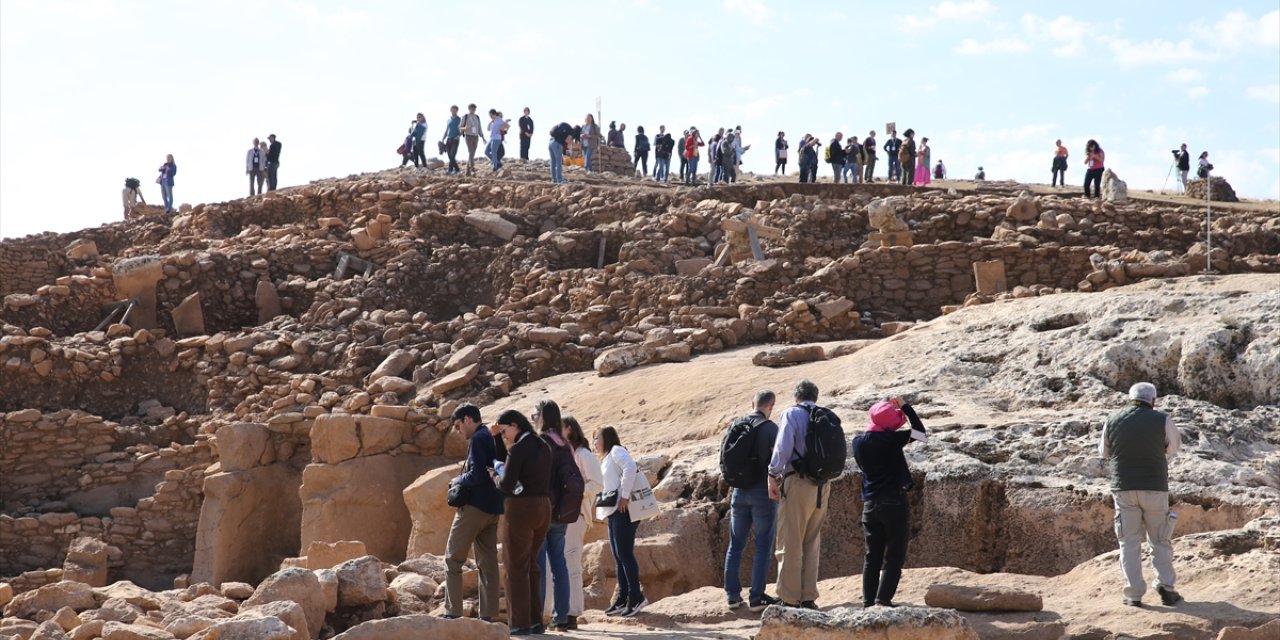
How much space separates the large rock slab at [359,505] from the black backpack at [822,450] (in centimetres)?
546

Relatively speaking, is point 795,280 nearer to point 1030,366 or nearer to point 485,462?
point 1030,366

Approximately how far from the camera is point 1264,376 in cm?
1068

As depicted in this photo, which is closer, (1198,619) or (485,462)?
(1198,619)

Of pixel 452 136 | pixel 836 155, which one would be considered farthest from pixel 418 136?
pixel 836 155

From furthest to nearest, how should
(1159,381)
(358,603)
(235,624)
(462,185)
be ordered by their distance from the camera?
(462,185) < (1159,381) < (358,603) < (235,624)

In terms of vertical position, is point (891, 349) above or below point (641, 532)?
above

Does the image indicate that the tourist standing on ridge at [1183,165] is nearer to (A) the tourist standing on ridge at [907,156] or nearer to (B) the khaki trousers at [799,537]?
(A) the tourist standing on ridge at [907,156]

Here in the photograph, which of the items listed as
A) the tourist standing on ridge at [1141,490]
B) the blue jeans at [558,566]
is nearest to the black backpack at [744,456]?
the blue jeans at [558,566]

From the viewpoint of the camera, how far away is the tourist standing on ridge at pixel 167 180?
2669cm

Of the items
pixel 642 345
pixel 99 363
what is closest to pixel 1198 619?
pixel 642 345

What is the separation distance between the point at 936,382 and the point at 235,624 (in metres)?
6.61

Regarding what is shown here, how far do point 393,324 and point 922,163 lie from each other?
9.90 m

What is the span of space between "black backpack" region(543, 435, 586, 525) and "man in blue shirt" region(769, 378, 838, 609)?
1122 millimetres

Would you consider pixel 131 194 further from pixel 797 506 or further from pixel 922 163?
pixel 797 506
